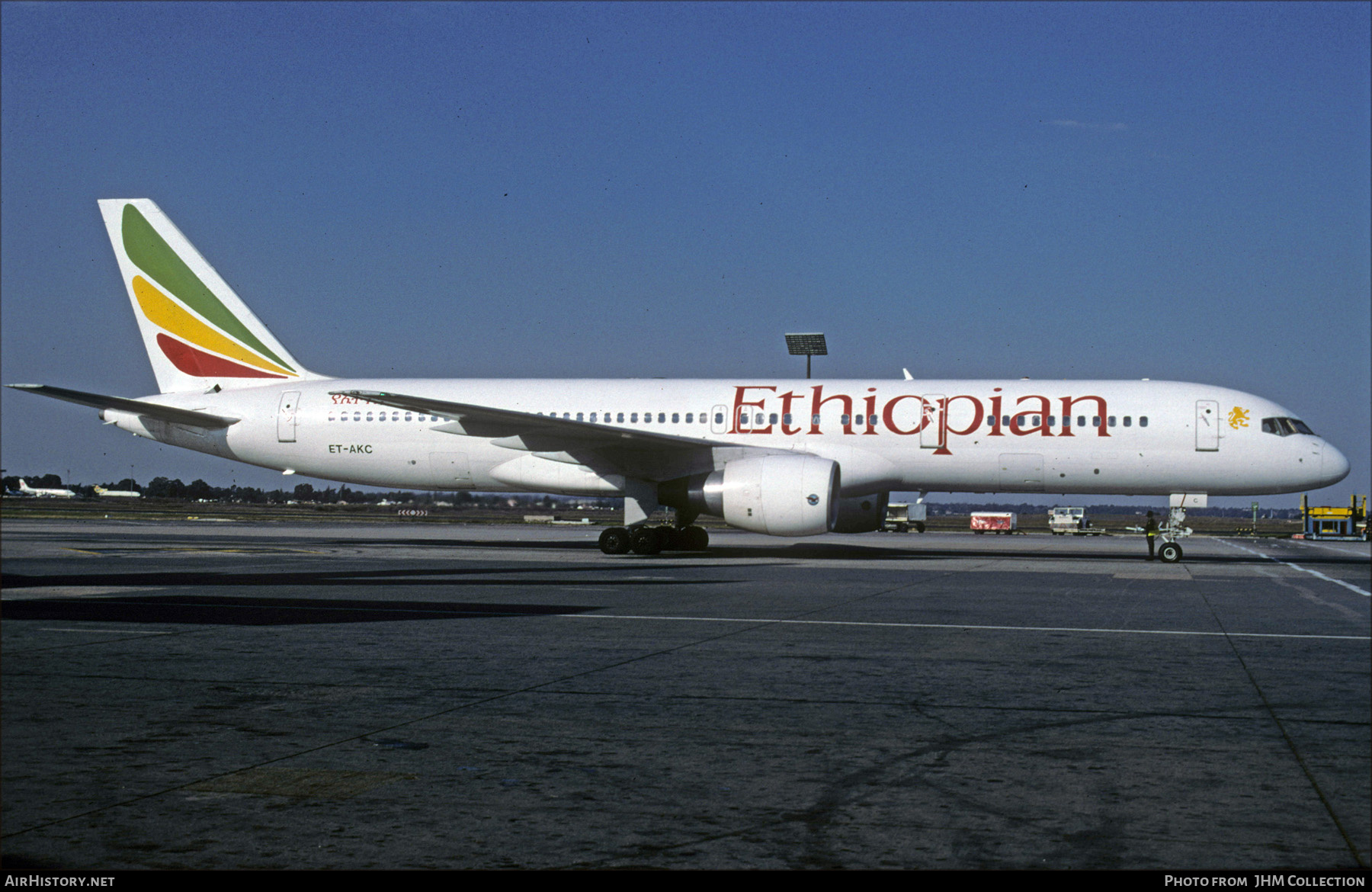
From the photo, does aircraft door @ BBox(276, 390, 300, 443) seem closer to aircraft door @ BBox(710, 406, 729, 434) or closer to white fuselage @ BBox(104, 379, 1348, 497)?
white fuselage @ BBox(104, 379, 1348, 497)

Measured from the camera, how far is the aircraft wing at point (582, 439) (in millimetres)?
21672

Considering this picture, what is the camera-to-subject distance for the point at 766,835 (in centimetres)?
402

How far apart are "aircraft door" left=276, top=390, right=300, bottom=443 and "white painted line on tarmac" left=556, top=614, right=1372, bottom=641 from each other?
17511 mm

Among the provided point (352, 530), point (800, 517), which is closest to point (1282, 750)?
point (800, 517)

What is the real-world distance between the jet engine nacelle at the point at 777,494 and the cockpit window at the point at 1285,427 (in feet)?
30.2

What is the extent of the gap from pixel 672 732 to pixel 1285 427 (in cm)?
2144

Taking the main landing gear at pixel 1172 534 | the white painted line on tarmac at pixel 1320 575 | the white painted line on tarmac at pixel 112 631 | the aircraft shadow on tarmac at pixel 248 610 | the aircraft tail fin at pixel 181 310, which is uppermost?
the aircraft tail fin at pixel 181 310

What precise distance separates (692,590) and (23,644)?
25.8 feet

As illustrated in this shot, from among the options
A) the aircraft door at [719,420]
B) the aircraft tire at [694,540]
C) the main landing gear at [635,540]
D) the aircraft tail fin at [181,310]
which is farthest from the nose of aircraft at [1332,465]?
the aircraft tail fin at [181,310]

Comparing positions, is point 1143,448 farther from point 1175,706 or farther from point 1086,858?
point 1086,858

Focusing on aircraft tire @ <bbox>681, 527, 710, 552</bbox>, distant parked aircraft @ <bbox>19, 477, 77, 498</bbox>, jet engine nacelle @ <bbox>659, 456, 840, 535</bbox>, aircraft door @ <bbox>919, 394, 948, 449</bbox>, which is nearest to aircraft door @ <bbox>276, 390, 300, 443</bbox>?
aircraft tire @ <bbox>681, 527, 710, 552</bbox>

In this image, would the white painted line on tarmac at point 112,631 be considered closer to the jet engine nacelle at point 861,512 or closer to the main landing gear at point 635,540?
the main landing gear at point 635,540

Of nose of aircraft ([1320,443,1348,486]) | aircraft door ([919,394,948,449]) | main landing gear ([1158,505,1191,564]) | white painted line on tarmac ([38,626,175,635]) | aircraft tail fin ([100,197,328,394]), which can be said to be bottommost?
white painted line on tarmac ([38,626,175,635])

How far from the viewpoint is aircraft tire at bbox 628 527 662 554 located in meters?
23.0
